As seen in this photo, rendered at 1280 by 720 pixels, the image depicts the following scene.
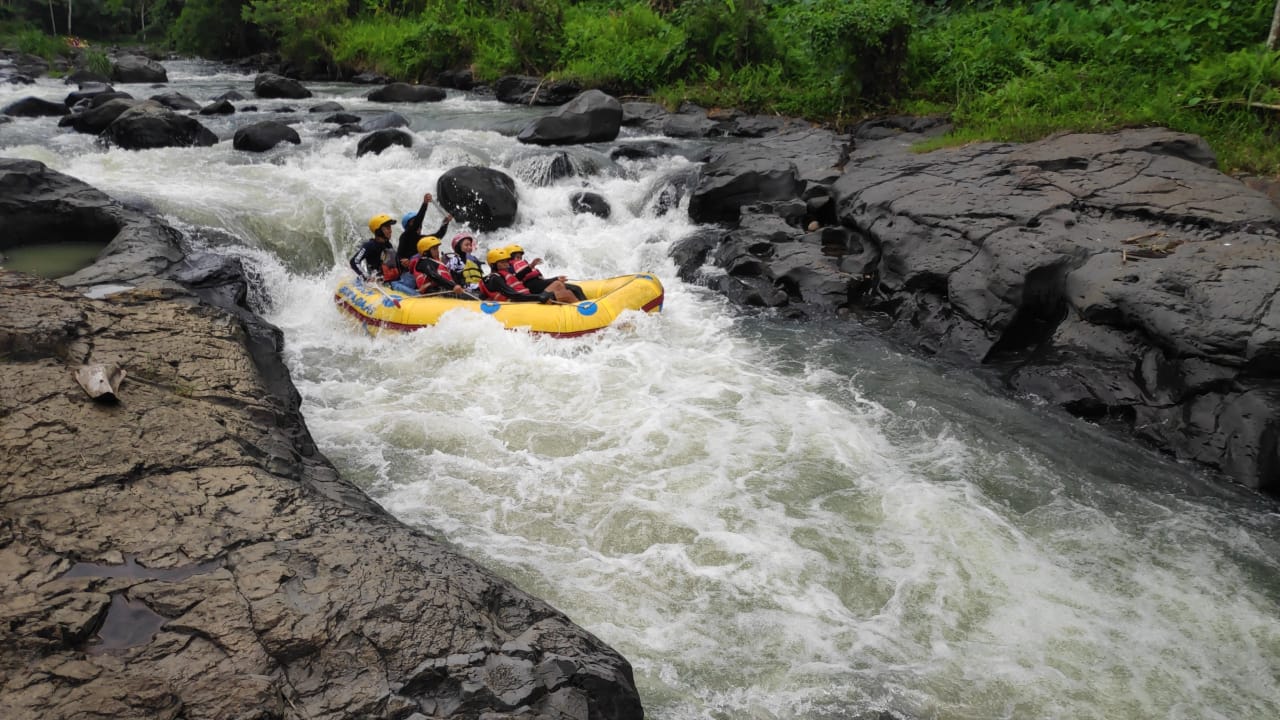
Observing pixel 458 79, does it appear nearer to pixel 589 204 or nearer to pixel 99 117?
pixel 99 117

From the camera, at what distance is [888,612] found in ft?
14.0

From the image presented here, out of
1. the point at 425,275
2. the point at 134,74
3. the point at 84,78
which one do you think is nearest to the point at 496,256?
the point at 425,275

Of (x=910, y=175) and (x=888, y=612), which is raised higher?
(x=910, y=175)

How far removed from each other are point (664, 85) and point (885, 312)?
9836mm

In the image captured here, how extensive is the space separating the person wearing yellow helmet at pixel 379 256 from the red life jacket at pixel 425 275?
10.8 inches

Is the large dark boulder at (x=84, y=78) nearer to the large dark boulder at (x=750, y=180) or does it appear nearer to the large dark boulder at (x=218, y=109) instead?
the large dark boulder at (x=218, y=109)

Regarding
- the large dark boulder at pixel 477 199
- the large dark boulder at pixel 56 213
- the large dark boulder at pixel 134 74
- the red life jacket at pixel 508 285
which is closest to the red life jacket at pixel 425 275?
the red life jacket at pixel 508 285

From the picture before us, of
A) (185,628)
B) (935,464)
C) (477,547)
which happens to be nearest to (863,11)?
(935,464)

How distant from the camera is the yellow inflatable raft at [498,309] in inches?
300

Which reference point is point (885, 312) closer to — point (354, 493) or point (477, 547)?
point (477, 547)

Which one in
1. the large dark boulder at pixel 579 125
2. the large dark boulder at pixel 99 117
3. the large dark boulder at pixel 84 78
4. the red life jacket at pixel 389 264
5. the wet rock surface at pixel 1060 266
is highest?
the wet rock surface at pixel 1060 266

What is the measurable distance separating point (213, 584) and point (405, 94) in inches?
645

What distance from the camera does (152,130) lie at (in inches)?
457

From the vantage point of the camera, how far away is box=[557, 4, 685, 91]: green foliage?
16.7m
